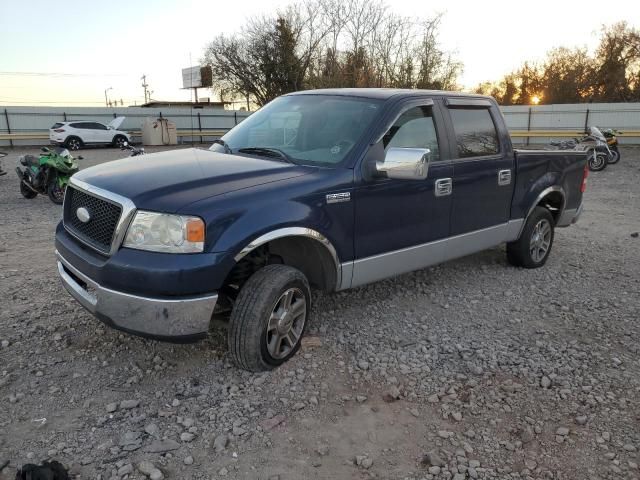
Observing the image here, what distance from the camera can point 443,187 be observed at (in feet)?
14.6

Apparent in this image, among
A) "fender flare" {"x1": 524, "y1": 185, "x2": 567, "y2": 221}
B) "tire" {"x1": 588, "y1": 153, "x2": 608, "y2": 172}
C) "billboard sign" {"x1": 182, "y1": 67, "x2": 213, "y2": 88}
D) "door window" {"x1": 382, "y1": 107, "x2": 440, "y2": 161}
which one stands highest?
"billboard sign" {"x1": 182, "y1": 67, "x2": 213, "y2": 88}

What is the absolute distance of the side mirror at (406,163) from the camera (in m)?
3.58

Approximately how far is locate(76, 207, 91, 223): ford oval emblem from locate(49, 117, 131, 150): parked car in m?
22.5

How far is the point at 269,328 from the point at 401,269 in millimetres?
1358

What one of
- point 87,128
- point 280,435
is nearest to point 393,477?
point 280,435

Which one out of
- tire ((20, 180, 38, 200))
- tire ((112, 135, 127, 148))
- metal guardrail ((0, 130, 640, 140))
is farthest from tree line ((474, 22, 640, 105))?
tire ((20, 180, 38, 200))

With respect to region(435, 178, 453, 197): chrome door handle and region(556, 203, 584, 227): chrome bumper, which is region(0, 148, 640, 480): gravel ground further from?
region(556, 203, 584, 227): chrome bumper

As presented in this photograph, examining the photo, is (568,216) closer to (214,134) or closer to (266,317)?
(266,317)

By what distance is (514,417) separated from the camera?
123 inches

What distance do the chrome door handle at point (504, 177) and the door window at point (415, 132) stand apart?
3.25 feet

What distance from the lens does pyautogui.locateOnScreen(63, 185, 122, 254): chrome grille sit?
3178mm

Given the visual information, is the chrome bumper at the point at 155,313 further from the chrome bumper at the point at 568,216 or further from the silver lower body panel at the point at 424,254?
the chrome bumper at the point at 568,216

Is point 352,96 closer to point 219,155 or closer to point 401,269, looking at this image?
point 219,155

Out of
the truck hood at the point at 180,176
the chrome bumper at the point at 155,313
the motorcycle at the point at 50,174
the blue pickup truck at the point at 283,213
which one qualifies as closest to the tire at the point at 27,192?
the motorcycle at the point at 50,174
